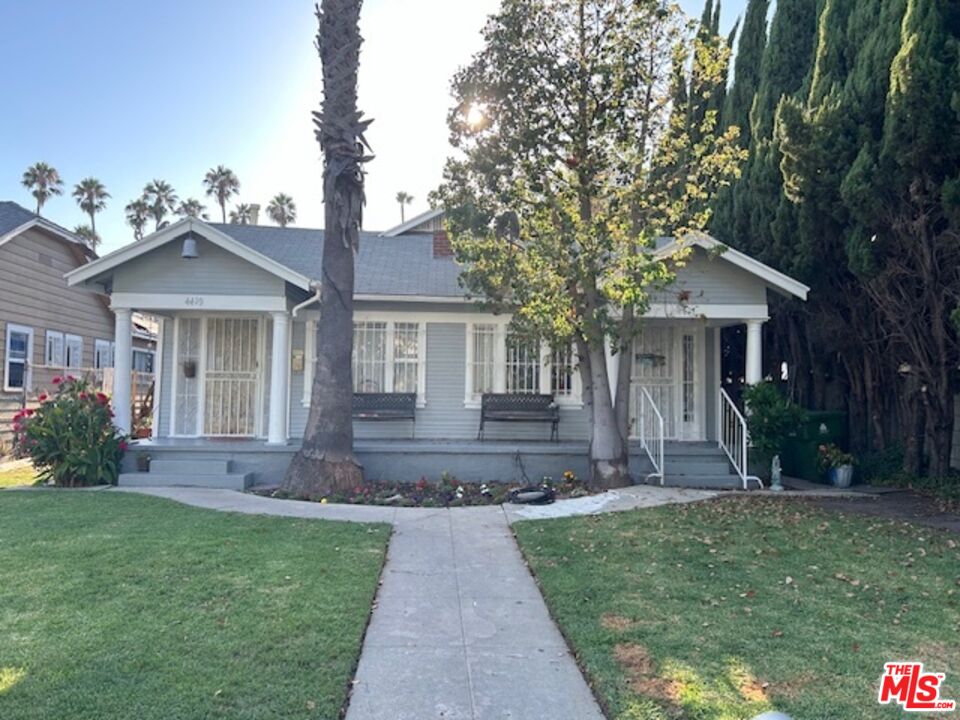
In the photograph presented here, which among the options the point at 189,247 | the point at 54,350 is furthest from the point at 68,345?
the point at 189,247

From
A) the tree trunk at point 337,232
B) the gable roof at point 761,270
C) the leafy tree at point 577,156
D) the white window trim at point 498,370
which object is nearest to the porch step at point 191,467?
the tree trunk at point 337,232

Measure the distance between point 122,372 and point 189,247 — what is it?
2449 mm

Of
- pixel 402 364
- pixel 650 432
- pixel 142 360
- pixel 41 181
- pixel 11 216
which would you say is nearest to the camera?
pixel 650 432

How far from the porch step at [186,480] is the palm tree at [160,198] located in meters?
41.8

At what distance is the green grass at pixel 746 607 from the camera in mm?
3424

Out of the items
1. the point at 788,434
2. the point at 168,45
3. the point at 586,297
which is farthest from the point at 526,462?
the point at 168,45

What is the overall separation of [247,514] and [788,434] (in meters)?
7.91

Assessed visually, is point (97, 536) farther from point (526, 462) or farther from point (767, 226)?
point (767, 226)

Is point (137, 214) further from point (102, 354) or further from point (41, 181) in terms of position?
point (102, 354)

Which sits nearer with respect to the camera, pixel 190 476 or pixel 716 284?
pixel 190 476

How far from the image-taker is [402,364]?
39.1 ft

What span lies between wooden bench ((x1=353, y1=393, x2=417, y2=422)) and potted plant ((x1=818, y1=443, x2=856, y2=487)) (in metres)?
6.96

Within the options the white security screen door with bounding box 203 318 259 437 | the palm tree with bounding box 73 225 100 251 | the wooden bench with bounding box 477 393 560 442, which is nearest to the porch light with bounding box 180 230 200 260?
the white security screen door with bounding box 203 318 259 437

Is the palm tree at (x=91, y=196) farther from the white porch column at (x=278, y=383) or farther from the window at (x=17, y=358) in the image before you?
the white porch column at (x=278, y=383)
